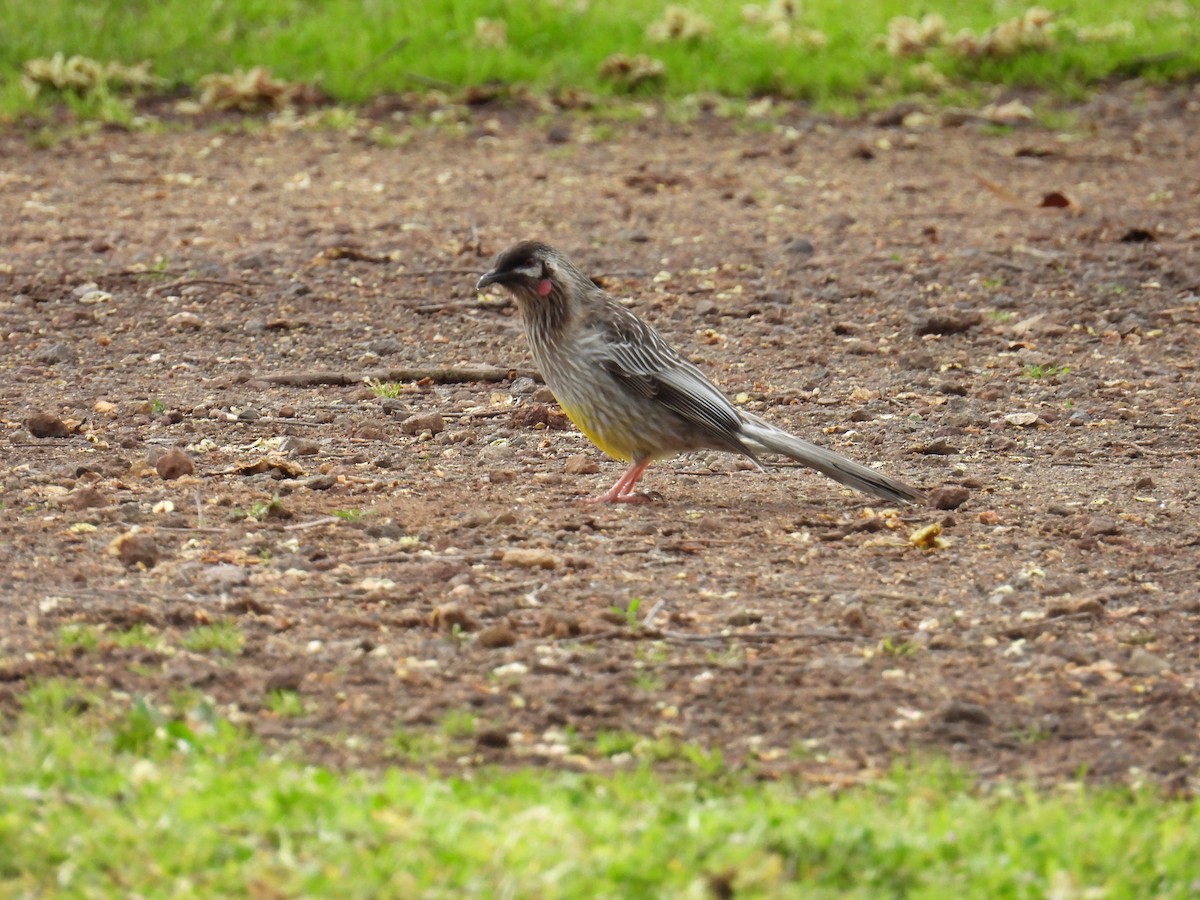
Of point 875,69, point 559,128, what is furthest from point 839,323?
point 875,69

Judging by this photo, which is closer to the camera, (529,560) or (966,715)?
(966,715)

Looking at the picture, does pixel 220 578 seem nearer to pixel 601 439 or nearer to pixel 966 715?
pixel 601 439

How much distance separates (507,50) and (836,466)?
9.72m

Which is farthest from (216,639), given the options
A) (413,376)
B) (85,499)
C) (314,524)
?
(413,376)

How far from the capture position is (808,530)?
6543 millimetres

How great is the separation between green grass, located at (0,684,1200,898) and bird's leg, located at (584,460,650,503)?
8.07ft

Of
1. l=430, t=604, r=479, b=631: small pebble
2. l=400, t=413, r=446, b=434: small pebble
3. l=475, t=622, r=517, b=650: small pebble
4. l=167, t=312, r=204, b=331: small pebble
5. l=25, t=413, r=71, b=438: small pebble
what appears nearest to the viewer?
l=475, t=622, r=517, b=650: small pebble

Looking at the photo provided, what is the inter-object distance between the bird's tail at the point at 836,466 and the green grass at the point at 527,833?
2268 millimetres

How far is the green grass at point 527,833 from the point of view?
3789 millimetres

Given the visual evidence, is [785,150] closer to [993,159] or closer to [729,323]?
[993,159]

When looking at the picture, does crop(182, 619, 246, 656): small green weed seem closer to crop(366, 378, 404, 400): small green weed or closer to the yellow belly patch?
the yellow belly patch

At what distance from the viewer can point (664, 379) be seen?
696 cm

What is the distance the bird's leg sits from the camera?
684 centimetres

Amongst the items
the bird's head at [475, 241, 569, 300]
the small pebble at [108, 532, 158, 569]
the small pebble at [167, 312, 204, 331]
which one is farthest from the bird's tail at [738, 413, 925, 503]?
the small pebble at [167, 312, 204, 331]
